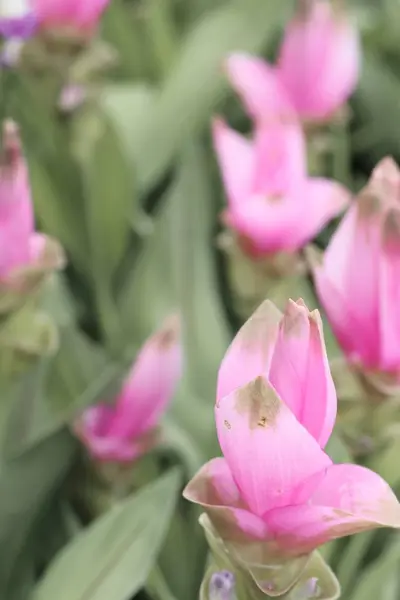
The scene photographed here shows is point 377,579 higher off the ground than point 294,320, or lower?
lower

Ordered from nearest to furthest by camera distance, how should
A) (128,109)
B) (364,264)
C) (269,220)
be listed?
(364,264)
(269,220)
(128,109)

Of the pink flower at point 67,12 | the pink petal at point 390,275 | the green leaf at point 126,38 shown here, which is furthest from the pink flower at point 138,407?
the green leaf at point 126,38

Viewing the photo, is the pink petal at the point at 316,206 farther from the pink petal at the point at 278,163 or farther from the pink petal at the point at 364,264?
the pink petal at the point at 364,264

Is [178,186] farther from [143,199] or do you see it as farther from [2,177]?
[2,177]

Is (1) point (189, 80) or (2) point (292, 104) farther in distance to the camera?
(1) point (189, 80)

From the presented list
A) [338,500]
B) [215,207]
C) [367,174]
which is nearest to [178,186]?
Result: [215,207]

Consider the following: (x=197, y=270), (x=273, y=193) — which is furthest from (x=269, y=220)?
(x=197, y=270)

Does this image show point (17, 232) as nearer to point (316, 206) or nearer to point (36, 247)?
point (36, 247)
